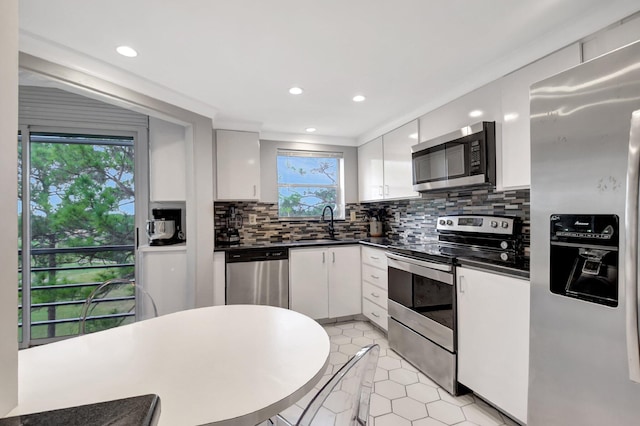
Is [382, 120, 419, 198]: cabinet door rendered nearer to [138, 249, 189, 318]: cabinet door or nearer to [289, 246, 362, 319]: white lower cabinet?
[289, 246, 362, 319]: white lower cabinet

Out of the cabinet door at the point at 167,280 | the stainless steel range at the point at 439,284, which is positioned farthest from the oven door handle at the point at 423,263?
the cabinet door at the point at 167,280

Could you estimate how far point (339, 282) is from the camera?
3.42m

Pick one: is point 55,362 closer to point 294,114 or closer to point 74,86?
point 74,86

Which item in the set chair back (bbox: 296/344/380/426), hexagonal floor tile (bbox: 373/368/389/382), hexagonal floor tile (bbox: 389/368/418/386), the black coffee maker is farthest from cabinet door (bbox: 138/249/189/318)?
chair back (bbox: 296/344/380/426)

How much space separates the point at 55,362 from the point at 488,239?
102 inches

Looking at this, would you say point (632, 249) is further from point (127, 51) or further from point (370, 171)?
point (370, 171)

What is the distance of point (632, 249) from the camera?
95 cm

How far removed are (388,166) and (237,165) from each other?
1740 mm

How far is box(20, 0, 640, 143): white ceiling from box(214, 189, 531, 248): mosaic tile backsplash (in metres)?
0.91

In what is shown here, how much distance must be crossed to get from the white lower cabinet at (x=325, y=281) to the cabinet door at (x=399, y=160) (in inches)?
34.2

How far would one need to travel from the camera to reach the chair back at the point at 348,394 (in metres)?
0.76

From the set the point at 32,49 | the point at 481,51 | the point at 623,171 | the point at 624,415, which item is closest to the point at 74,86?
the point at 32,49

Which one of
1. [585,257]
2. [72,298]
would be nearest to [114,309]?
[72,298]

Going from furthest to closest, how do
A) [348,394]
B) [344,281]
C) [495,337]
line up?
[344,281] < [495,337] < [348,394]
